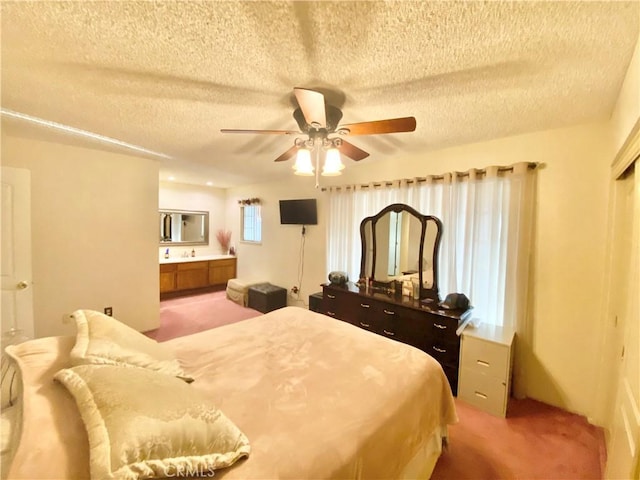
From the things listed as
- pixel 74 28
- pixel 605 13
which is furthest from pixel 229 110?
pixel 605 13

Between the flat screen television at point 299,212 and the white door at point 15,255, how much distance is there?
2983 millimetres

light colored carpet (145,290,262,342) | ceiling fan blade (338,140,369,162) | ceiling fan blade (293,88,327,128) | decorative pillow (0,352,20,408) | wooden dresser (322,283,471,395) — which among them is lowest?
light colored carpet (145,290,262,342)

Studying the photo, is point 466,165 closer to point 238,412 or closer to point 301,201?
point 301,201

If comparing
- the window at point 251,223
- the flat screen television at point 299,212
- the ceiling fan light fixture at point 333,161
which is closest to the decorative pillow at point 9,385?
the ceiling fan light fixture at point 333,161

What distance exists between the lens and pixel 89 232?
307cm

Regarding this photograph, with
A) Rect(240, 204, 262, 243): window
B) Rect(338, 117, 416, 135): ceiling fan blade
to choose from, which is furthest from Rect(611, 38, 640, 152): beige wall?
Rect(240, 204, 262, 243): window

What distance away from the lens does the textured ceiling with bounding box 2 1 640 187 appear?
42.0 inches

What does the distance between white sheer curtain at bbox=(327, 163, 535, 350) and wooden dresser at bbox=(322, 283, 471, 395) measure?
1.08 feet

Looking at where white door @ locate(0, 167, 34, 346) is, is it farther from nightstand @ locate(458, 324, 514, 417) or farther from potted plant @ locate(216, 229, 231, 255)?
nightstand @ locate(458, 324, 514, 417)

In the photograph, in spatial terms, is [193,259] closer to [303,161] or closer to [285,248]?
[285,248]

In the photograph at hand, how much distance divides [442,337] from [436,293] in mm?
525

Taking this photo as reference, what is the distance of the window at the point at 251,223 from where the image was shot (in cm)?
535

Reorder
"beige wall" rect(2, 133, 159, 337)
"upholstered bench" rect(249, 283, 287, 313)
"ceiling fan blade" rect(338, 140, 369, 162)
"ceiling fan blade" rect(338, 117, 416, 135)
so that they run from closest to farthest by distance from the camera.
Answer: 1. "ceiling fan blade" rect(338, 117, 416, 135)
2. "ceiling fan blade" rect(338, 140, 369, 162)
3. "beige wall" rect(2, 133, 159, 337)
4. "upholstered bench" rect(249, 283, 287, 313)

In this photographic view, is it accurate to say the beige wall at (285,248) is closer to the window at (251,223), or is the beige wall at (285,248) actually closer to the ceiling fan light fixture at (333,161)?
the window at (251,223)
